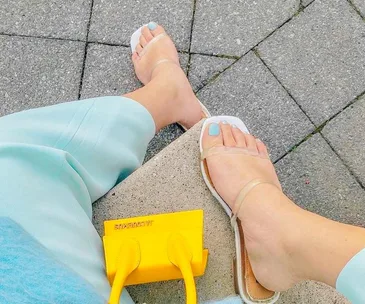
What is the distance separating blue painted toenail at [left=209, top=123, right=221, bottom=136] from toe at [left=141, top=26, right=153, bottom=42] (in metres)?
0.33

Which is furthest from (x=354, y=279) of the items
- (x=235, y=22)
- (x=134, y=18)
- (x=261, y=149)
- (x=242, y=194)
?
(x=134, y=18)

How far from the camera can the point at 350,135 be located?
140 cm

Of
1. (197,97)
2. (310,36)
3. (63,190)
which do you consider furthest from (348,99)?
(63,190)

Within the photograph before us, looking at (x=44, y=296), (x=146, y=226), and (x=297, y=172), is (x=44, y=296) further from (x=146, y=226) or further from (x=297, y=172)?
(x=297, y=172)

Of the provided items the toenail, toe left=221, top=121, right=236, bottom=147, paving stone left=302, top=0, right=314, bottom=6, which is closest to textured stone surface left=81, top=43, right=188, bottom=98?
the toenail

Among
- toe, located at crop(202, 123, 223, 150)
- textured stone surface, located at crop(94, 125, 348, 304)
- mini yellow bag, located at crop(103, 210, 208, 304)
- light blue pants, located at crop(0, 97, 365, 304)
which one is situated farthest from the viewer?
toe, located at crop(202, 123, 223, 150)

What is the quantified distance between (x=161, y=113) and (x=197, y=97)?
0.19m

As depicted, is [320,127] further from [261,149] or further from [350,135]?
[261,149]

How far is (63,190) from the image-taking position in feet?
3.27

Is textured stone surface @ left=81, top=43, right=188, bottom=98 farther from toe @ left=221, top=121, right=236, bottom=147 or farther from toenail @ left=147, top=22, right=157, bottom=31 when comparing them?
toe @ left=221, top=121, right=236, bottom=147

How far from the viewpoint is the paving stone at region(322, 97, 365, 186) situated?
1.38m

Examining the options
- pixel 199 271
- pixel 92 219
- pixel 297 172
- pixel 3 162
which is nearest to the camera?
pixel 3 162

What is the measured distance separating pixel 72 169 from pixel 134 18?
25.0 inches

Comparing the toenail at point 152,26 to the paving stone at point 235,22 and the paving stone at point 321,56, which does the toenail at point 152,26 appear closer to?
the paving stone at point 235,22
